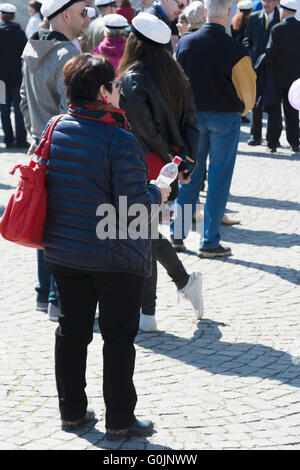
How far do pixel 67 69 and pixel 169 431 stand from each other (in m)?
1.77

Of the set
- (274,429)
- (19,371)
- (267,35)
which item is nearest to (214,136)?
(19,371)

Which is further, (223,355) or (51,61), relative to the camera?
(51,61)

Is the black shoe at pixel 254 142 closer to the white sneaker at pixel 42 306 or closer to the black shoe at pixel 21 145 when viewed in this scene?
the black shoe at pixel 21 145

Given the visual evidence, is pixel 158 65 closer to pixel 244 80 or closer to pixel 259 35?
pixel 244 80

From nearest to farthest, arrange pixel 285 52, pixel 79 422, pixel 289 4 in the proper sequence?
pixel 79 422
pixel 289 4
pixel 285 52

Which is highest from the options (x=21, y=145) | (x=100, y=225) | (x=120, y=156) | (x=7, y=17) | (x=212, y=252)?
(x=120, y=156)

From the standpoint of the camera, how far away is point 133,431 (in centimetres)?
412

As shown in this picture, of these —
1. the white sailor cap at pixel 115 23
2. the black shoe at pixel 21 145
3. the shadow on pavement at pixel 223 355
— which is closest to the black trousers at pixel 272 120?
the white sailor cap at pixel 115 23

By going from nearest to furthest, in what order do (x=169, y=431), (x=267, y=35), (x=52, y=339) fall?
(x=169, y=431) → (x=52, y=339) → (x=267, y=35)

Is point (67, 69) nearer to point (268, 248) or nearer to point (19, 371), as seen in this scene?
point (19, 371)

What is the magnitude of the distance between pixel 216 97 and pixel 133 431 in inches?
145

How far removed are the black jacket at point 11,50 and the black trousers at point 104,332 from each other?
362 inches

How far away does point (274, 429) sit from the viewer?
419 centimetres

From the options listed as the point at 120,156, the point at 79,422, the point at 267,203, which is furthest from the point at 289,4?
the point at 79,422
